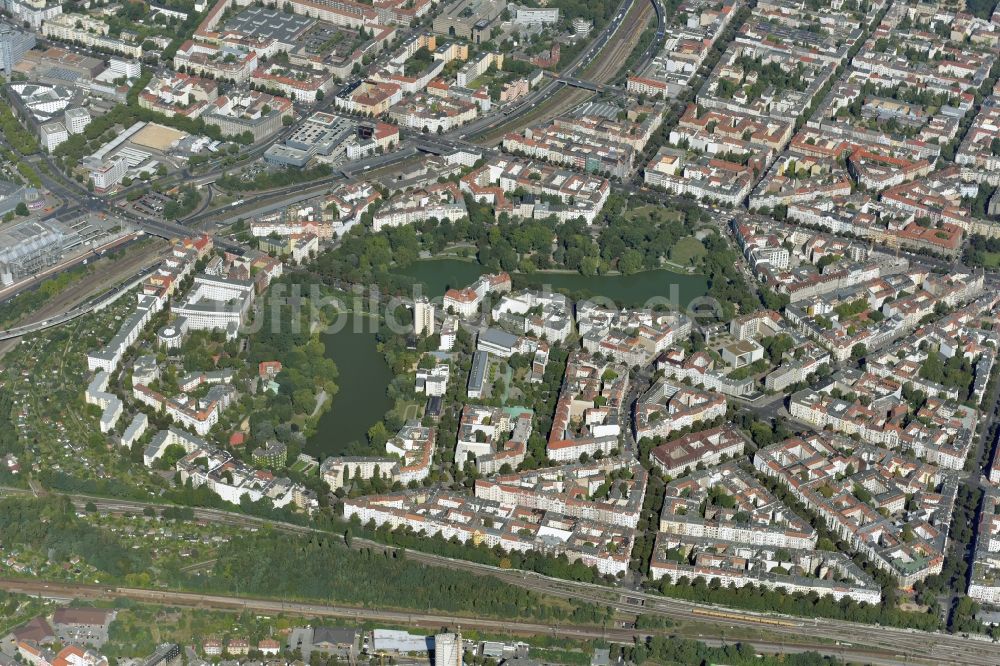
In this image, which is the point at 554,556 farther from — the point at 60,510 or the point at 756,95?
the point at 756,95

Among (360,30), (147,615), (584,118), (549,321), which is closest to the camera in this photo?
(147,615)

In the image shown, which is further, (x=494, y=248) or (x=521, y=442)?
(x=494, y=248)

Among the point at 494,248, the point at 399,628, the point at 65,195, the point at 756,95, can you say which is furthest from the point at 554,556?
the point at 756,95

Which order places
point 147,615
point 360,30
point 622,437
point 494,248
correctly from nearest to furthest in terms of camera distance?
point 147,615, point 622,437, point 494,248, point 360,30

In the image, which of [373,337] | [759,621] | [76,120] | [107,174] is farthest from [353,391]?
[76,120]

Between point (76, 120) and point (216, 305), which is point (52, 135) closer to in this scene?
point (76, 120)

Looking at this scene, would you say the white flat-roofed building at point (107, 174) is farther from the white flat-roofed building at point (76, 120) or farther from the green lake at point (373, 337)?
the green lake at point (373, 337)

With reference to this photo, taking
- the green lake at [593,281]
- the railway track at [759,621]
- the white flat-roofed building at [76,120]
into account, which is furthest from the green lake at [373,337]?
the white flat-roofed building at [76,120]
